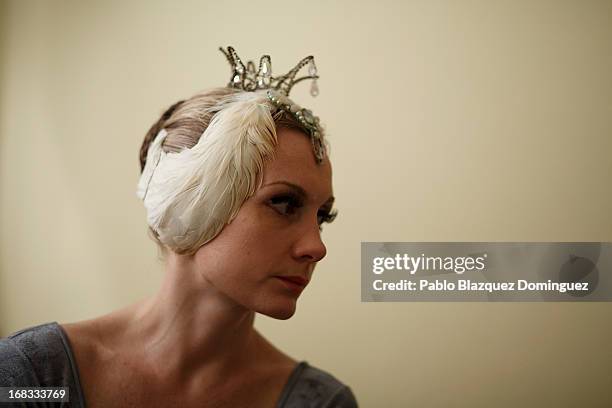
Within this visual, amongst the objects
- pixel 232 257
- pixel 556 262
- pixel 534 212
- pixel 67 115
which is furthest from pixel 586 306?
pixel 67 115

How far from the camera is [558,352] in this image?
4.66 ft

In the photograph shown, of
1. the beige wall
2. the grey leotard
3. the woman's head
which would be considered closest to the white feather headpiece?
the woman's head

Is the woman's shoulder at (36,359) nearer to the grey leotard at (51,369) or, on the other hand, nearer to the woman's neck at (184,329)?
the grey leotard at (51,369)

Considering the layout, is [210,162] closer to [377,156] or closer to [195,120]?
[195,120]

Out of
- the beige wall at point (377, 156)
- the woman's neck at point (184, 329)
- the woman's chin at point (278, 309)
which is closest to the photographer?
the woman's chin at point (278, 309)

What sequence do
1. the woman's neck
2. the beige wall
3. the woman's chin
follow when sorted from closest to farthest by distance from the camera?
1. the woman's chin
2. the woman's neck
3. the beige wall

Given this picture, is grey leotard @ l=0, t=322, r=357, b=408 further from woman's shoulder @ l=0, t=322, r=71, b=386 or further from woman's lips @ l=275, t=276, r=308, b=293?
woman's lips @ l=275, t=276, r=308, b=293

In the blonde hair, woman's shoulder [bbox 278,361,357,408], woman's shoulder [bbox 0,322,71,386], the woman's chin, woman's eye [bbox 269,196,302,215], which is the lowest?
woman's shoulder [bbox 278,361,357,408]

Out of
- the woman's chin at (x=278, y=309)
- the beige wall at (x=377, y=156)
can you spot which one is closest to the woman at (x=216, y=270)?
the woman's chin at (x=278, y=309)

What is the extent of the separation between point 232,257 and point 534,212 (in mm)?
867

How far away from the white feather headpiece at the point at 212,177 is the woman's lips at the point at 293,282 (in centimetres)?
15

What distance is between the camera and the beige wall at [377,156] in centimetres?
144

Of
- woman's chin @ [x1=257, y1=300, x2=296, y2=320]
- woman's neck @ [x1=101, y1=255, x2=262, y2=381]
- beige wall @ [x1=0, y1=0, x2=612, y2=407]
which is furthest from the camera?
beige wall @ [x1=0, y1=0, x2=612, y2=407]

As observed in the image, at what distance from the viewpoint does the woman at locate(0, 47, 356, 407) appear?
1001 millimetres
